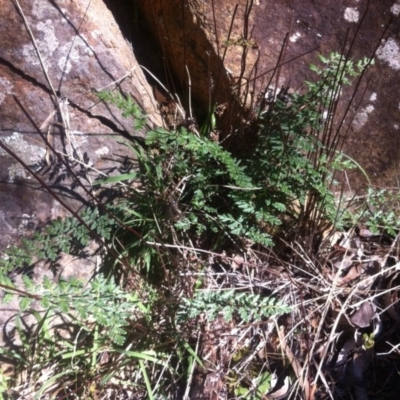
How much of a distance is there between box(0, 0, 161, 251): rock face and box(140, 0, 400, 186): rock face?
31 centimetres

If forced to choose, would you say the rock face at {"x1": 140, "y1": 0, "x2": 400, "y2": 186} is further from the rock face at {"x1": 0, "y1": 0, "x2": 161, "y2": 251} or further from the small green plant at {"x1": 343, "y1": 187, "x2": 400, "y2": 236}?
the rock face at {"x1": 0, "y1": 0, "x2": 161, "y2": 251}

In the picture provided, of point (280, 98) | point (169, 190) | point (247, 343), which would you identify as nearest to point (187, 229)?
point (169, 190)

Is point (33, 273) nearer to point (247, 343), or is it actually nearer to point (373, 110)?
point (247, 343)

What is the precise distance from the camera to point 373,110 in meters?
2.34

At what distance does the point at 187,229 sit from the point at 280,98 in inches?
26.0

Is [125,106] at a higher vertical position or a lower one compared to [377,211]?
higher

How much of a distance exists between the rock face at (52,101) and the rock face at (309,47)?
0.31 meters

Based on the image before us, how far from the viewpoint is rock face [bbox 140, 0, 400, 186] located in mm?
2295

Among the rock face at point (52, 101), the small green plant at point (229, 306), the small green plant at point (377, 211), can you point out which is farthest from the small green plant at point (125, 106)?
the small green plant at point (377, 211)

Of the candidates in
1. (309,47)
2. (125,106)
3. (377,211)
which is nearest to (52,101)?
(125,106)

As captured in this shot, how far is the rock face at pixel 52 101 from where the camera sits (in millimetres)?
2254

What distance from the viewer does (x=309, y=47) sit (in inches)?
92.0

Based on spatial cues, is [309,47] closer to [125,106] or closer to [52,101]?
[125,106]

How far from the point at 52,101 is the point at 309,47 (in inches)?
44.8
